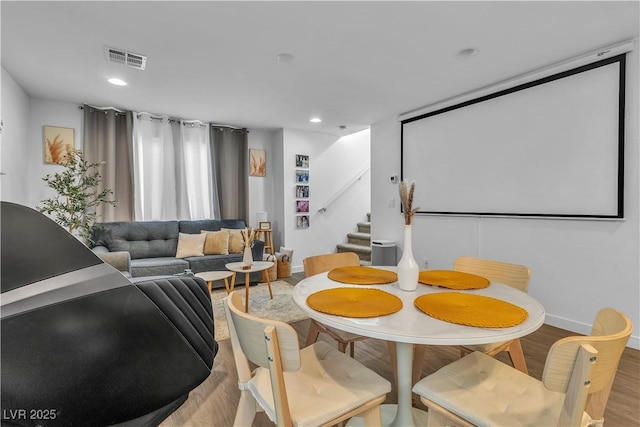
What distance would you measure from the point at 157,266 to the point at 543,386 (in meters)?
3.73

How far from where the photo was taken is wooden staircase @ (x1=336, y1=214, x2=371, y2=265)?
515cm

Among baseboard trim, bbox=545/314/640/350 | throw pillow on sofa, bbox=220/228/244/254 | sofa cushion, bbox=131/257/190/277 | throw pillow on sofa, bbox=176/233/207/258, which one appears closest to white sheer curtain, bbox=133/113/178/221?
throw pillow on sofa, bbox=176/233/207/258

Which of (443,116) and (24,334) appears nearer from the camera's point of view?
(24,334)

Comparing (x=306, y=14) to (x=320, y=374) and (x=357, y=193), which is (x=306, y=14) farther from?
(x=357, y=193)

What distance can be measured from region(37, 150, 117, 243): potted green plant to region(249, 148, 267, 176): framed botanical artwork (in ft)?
6.98

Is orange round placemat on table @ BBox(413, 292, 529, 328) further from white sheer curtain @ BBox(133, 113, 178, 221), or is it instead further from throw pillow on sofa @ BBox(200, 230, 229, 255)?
white sheer curtain @ BBox(133, 113, 178, 221)

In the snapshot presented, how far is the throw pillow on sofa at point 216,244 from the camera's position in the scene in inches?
166

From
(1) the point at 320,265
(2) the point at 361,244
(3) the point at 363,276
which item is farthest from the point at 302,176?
(3) the point at 363,276

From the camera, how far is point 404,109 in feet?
13.4

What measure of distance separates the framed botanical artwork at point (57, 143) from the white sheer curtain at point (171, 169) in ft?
2.38

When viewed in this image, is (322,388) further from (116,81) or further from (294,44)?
(116,81)

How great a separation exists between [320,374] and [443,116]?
139 inches

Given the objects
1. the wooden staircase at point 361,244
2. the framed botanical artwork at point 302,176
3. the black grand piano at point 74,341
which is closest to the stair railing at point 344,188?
the framed botanical artwork at point 302,176

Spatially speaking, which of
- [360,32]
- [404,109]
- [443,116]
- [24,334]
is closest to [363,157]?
[404,109]
